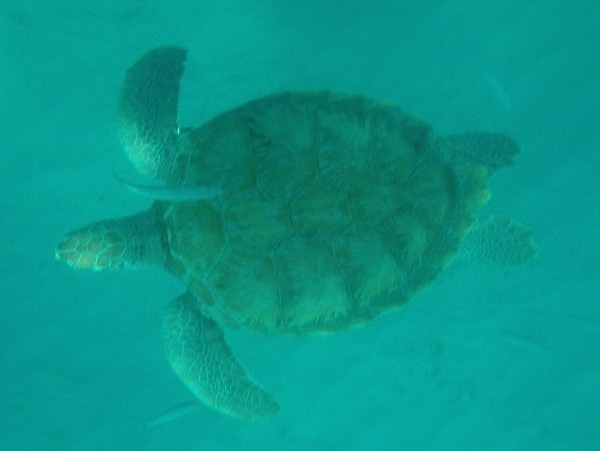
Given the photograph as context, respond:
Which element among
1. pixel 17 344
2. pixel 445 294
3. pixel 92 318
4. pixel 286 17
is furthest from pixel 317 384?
pixel 286 17

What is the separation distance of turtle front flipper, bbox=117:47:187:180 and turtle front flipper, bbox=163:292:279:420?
1425mm

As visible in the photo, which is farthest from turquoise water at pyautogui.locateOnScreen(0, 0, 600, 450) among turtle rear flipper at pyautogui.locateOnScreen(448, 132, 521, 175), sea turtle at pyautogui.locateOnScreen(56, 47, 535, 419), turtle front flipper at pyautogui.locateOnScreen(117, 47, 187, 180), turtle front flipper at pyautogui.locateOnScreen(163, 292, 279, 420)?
sea turtle at pyautogui.locateOnScreen(56, 47, 535, 419)

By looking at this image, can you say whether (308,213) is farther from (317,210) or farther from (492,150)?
(492,150)

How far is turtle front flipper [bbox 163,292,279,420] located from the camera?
4.48m

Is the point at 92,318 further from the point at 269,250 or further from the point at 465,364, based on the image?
the point at 465,364

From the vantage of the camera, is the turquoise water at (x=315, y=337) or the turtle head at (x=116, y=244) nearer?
the turtle head at (x=116, y=244)

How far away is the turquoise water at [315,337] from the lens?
18.2ft

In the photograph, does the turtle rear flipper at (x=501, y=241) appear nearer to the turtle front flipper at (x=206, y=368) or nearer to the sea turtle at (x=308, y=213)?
the sea turtle at (x=308, y=213)

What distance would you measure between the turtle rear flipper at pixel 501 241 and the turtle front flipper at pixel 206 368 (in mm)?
2794

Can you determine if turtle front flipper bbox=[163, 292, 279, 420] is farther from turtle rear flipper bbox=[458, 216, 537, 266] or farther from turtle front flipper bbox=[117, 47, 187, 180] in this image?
turtle rear flipper bbox=[458, 216, 537, 266]

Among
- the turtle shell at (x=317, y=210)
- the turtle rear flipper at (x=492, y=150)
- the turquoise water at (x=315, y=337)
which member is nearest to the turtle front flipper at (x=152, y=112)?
the turtle shell at (x=317, y=210)

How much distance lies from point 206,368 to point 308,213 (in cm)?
205

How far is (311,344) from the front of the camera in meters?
6.45

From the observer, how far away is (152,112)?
15.1 ft
